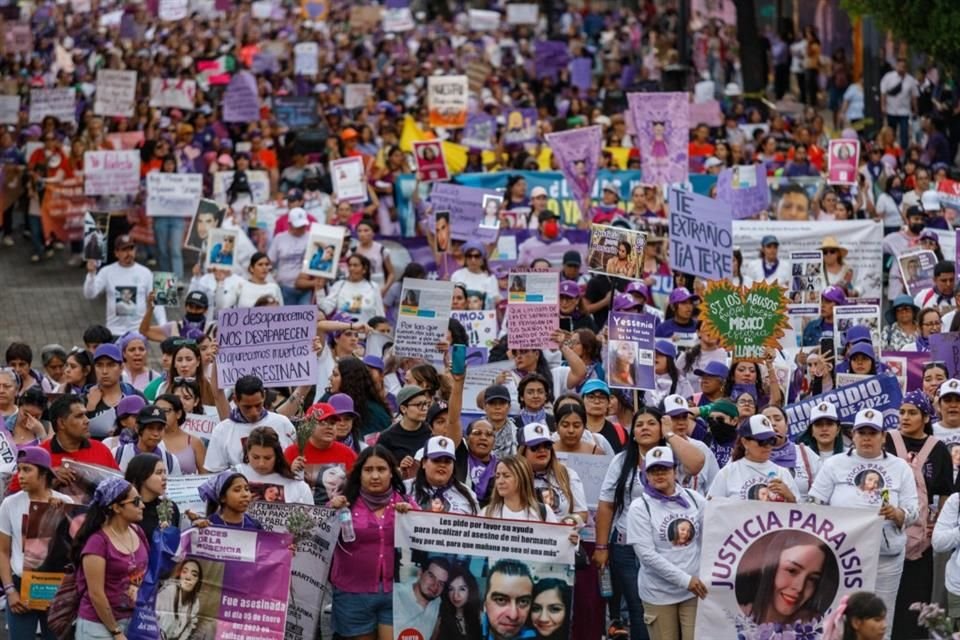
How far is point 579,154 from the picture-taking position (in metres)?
23.3

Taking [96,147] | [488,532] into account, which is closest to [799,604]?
[488,532]

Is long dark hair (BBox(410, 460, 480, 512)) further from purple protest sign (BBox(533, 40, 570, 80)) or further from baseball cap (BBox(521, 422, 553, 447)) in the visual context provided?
purple protest sign (BBox(533, 40, 570, 80))

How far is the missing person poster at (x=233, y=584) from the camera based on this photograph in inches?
469

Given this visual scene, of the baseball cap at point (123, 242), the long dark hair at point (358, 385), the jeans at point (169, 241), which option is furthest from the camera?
the jeans at point (169, 241)

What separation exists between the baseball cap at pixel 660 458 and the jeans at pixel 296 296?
8366mm

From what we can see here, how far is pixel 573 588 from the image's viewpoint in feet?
40.6

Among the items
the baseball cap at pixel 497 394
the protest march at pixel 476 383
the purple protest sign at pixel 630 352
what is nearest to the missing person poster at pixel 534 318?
the protest march at pixel 476 383

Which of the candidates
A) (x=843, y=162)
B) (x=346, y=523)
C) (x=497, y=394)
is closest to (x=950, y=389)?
(x=497, y=394)

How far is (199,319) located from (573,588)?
619cm

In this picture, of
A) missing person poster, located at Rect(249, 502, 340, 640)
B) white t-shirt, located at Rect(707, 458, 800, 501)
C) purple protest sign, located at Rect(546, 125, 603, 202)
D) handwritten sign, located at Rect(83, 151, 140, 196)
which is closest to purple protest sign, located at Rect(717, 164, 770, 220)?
purple protest sign, located at Rect(546, 125, 603, 202)

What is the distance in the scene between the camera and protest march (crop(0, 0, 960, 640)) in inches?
472

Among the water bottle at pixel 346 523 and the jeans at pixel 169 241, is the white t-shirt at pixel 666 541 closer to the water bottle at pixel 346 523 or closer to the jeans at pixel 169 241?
the water bottle at pixel 346 523

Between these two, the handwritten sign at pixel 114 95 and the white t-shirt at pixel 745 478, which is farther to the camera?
the handwritten sign at pixel 114 95

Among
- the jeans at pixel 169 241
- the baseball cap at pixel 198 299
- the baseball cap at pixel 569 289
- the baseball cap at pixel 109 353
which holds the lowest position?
the jeans at pixel 169 241
